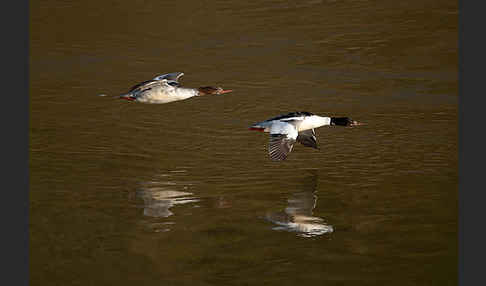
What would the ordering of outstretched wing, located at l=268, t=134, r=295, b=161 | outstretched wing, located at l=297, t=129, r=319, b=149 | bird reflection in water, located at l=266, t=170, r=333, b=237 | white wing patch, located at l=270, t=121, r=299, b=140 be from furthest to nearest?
outstretched wing, located at l=297, t=129, r=319, b=149, white wing patch, located at l=270, t=121, r=299, b=140, outstretched wing, located at l=268, t=134, r=295, b=161, bird reflection in water, located at l=266, t=170, r=333, b=237

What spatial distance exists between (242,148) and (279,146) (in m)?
1.74

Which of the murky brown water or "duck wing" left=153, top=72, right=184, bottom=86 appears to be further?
"duck wing" left=153, top=72, right=184, bottom=86

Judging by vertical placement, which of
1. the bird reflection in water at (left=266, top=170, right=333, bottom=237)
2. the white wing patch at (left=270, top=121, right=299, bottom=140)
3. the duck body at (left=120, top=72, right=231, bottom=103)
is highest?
the duck body at (left=120, top=72, right=231, bottom=103)

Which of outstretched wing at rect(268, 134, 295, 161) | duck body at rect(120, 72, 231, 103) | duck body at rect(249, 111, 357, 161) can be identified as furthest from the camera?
duck body at rect(120, 72, 231, 103)

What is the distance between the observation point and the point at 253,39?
19.2 m

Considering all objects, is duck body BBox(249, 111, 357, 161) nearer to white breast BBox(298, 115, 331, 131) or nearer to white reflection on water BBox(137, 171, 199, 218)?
white breast BBox(298, 115, 331, 131)

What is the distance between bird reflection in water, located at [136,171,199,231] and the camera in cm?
981

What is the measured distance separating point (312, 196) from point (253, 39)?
944 cm

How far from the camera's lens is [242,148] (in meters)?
12.6

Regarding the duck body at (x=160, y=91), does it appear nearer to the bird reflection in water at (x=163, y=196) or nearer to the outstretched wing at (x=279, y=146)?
the bird reflection in water at (x=163, y=196)

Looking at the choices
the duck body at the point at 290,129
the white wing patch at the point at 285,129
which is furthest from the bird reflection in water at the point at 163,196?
the white wing patch at the point at 285,129

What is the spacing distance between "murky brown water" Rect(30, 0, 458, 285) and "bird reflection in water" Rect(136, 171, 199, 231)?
0.04 metres

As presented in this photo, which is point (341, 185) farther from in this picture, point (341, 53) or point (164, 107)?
point (341, 53)

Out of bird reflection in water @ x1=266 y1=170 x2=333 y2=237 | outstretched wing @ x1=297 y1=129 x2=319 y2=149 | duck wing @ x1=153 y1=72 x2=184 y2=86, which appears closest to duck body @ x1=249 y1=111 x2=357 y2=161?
outstretched wing @ x1=297 y1=129 x2=319 y2=149
